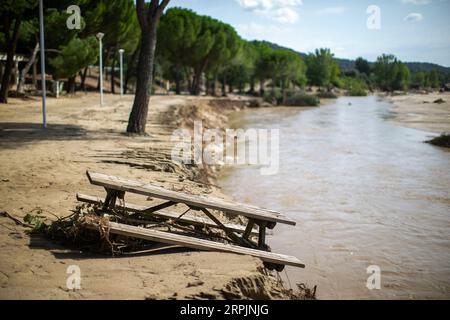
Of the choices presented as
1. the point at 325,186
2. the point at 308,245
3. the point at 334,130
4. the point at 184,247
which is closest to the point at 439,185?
the point at 325,186

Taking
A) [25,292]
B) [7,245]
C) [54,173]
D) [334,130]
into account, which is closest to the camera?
[25,292]

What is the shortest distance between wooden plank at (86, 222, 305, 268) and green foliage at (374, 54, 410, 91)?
435 feet

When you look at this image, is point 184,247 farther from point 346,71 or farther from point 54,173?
point 346,71

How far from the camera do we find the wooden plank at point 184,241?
15.5 feet

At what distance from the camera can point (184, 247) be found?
509 cm

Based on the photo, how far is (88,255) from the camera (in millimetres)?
4688

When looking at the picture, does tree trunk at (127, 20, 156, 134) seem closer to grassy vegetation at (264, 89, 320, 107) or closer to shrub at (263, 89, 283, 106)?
shrub at (263, 89, 283, 106)

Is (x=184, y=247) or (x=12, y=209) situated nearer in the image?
(x=184, y=247)

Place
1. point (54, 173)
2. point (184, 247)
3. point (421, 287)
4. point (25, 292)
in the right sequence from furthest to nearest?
point (54, 173), point (421, 287), point (184, 247), point (25, 292)

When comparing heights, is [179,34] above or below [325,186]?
above

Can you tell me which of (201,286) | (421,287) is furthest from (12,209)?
(421,287)

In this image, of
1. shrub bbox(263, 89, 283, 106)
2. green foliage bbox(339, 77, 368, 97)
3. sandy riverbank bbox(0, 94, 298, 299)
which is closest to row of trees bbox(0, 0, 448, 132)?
shrub bbox(263, 89, 283, 106)

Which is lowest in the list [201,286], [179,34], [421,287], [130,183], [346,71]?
[421,287]

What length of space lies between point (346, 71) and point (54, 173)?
167 m
